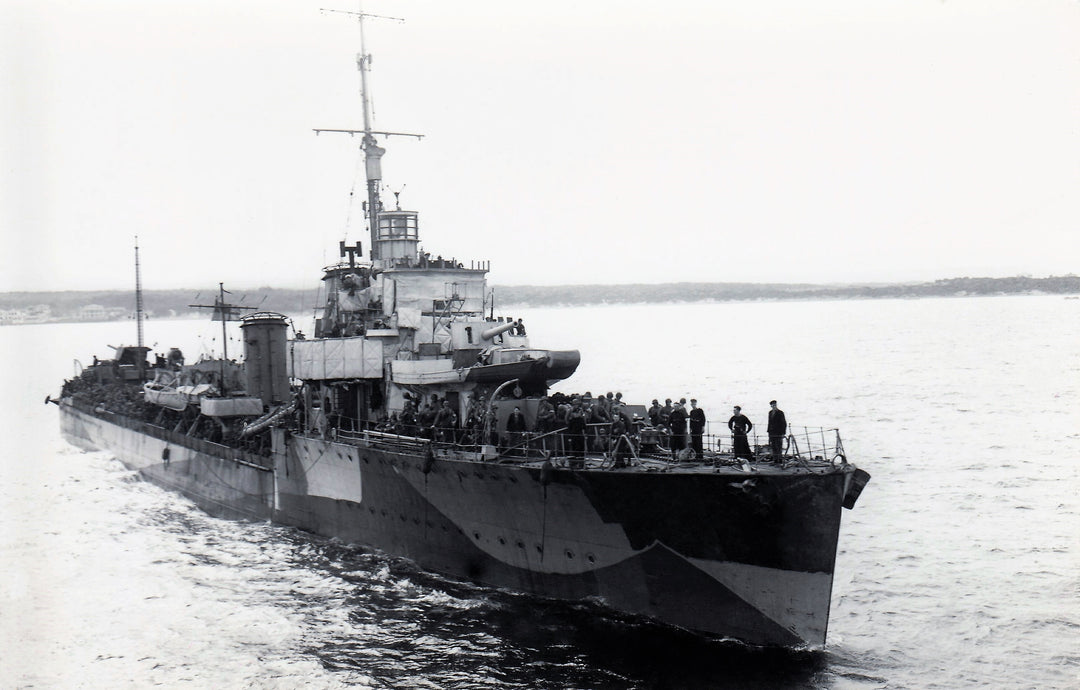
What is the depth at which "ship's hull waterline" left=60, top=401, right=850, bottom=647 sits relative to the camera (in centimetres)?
1312

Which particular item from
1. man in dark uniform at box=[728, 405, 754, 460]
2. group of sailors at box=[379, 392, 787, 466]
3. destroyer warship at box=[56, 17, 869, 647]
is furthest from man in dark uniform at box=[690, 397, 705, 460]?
man in dark uniform at box=[728, 405, 754, 460]

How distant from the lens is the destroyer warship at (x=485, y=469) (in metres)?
13.4

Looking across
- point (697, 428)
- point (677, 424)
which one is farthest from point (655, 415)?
point (697, 428)

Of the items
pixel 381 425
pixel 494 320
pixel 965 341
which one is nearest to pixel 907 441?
pixel 494 320

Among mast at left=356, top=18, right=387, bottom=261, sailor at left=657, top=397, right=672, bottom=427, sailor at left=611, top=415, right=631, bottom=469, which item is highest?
mast at left=356, top=18, right=387, bottom=261

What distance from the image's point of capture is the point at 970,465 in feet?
91.8

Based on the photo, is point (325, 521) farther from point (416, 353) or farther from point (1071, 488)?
point (1071, 488)

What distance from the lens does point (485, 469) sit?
15.7 m

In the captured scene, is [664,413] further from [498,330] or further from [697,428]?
[498,330]

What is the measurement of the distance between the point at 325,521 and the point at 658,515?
32.9 ft

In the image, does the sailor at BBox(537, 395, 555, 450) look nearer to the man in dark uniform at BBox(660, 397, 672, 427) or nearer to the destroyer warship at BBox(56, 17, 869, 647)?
the destroyer warship at BBox(56, 17, 869, 647)

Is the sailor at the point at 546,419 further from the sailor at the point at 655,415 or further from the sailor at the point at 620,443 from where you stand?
the sailor at the point at 655,415

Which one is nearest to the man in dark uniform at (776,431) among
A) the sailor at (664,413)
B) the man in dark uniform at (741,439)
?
the man in dark uniform at (741,439)

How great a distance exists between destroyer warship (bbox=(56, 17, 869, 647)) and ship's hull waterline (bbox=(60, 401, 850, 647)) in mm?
31
